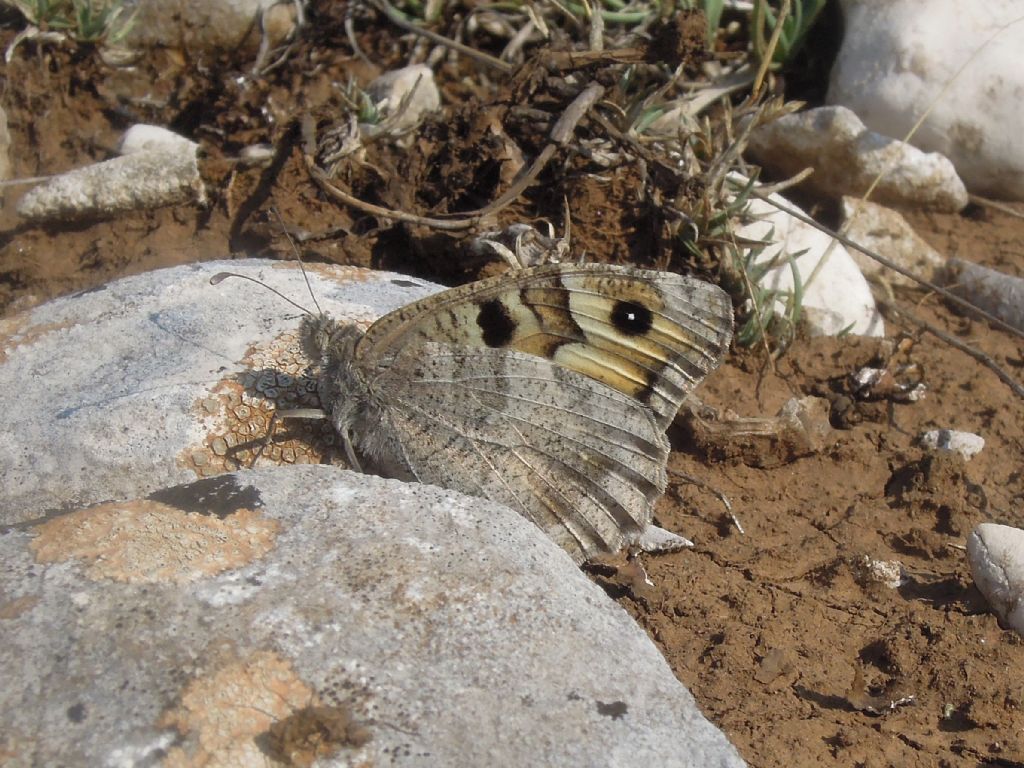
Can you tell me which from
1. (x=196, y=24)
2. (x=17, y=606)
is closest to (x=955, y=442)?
(x=17, y=606)

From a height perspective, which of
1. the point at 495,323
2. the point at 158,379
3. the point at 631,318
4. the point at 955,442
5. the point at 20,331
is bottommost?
the point at 955,442

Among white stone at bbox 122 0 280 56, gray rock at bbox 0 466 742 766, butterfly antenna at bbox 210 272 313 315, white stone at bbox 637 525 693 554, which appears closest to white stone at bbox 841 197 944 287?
white stone at bbox 637 525 693 554

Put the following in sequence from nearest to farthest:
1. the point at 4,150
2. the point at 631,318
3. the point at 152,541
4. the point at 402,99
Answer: the point at 152,541 → the point at 631,318 → the point at 402,99 → the point at 4,150

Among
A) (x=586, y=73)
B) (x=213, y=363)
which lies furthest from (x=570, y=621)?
(x=586, y=73)

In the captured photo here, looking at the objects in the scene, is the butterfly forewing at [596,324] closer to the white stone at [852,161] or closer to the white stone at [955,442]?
the white stone at [955,442]

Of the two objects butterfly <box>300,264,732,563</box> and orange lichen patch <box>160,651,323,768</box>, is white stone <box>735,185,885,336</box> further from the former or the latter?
orange lichen patch <box>160,651,323,768</box>

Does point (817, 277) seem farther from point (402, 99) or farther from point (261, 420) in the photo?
point (261, 420)

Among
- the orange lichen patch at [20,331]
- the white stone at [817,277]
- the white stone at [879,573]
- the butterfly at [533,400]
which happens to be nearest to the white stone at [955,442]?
the white stone at [817,277]

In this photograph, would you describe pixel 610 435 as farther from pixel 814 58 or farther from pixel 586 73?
pixel 814 58
